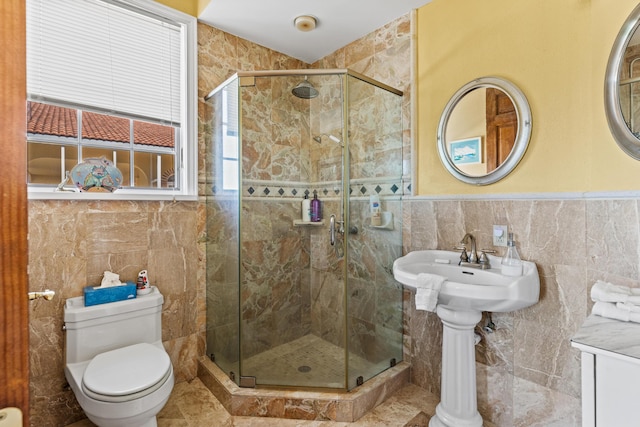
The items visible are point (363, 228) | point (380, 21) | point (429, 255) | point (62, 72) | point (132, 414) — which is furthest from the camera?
point (380, 21)

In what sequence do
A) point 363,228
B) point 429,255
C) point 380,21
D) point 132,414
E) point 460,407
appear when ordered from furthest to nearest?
point 380,21, point 363,228, point 429,255, point 460,407, point 132,414

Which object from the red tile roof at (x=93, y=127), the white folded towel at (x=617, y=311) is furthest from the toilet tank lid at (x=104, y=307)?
the white folded towel at (x=617, y=311)

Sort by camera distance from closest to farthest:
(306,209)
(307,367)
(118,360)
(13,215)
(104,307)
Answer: (13,215), (118,360), (104,307), (307,367), (306,209)

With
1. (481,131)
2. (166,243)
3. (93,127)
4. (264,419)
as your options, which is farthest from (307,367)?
(93,127)

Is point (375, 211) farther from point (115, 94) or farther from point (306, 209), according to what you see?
point (115, 94)

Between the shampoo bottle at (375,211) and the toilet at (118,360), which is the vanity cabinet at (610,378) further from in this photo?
the toilet at (118,360)

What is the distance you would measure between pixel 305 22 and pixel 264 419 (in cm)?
257

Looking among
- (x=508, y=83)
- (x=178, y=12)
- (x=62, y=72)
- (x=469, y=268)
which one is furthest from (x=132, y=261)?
(x=508, y=83)

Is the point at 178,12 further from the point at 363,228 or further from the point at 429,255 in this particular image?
the point at 429,255

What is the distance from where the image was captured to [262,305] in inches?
88.3

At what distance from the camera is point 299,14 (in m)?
2.20

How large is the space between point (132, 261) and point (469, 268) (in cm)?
201

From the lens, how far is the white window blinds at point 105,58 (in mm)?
1783

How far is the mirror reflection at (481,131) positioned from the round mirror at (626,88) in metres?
0.40
